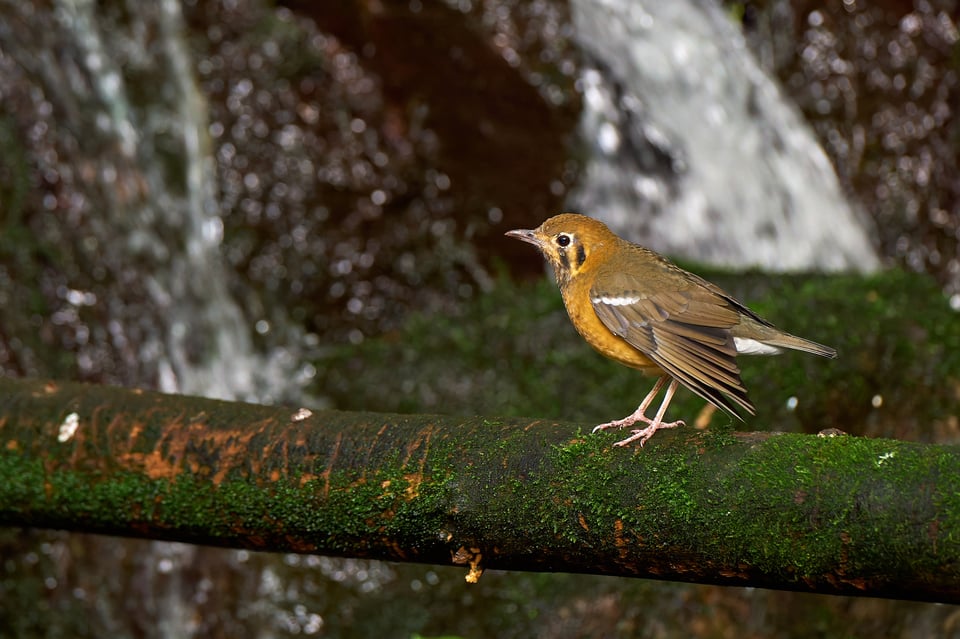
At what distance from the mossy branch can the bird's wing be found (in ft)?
1.10

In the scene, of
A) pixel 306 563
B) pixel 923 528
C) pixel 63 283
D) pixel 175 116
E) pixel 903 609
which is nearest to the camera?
pixel 923 528

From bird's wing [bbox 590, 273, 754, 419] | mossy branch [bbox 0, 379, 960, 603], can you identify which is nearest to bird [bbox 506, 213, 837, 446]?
bird's wing [bbox 590, 273, 754, 419]

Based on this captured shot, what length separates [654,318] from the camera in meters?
3.55

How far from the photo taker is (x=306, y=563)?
255 inches

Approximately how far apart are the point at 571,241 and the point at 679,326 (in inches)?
23.4

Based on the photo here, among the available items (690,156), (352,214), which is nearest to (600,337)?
(352,214)

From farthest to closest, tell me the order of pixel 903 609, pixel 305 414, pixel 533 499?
1. pixel 903 609
2. pixel 305 414
3. pixel 533 499

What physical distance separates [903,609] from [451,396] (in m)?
2.83

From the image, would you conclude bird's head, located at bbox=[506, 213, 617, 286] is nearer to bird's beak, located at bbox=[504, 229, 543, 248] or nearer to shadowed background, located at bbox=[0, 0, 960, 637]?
bird's beak, located at bbox=[504, 229, 543, 248]

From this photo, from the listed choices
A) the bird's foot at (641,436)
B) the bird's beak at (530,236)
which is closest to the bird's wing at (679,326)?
the bird's foot at (641,436)

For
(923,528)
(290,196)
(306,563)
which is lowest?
(306,563)

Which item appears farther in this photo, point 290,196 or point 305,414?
point 290,196

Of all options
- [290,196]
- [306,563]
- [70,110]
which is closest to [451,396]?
[306,563]

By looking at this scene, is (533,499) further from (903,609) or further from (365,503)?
(903,609)
